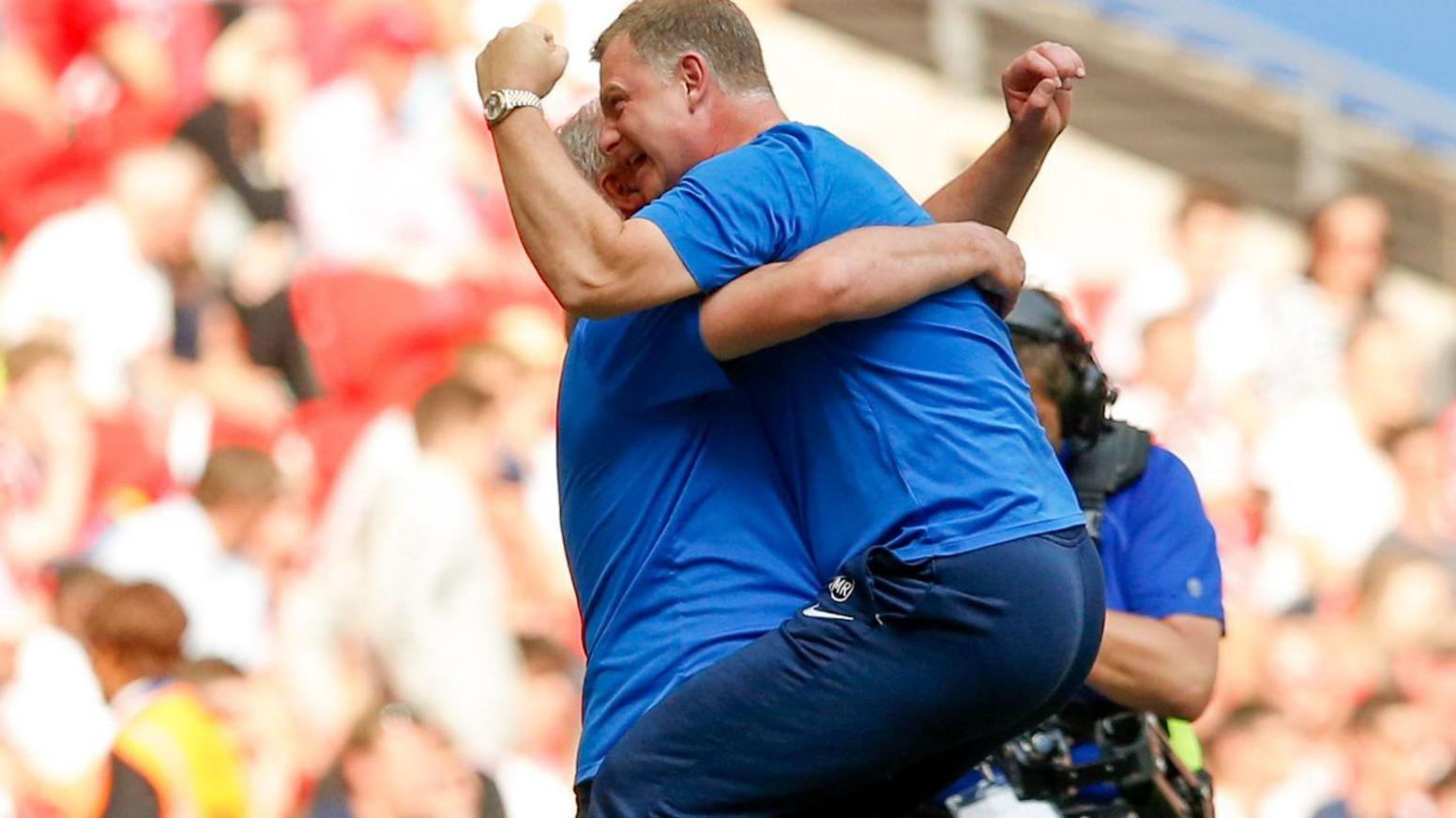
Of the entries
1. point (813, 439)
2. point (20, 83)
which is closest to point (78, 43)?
point (20, 83)

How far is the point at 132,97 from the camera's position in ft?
22.3

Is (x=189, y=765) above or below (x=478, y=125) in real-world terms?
below

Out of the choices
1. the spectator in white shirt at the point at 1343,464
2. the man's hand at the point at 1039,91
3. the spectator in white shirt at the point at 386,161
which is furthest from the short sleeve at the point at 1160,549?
the spectator in white shirt at the point at 1343,464

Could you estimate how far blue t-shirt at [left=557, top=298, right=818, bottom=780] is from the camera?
2.81 metres

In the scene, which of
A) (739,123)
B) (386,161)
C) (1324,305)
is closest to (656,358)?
(739,123)

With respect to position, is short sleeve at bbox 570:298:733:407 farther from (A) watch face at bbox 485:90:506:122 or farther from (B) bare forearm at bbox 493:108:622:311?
(A) watch face at bbox 485:90:506:122

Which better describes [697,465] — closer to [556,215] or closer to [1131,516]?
[556,215]

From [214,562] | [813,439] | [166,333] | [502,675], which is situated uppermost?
[813,439]

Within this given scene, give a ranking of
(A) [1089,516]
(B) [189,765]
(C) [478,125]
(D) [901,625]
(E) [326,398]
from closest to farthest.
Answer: (D) [901,625] < (A) [1089,516] < (B) [189,765] < (E) [326,398] < (C) [478,125]

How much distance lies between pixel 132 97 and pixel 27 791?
7.35 feet

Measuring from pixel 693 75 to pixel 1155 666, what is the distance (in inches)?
52.7

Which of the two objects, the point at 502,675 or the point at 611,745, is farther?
the point at 502,675

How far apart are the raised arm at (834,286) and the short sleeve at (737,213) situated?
0.12 feet

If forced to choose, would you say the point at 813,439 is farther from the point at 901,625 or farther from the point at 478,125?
the point at 478,125
